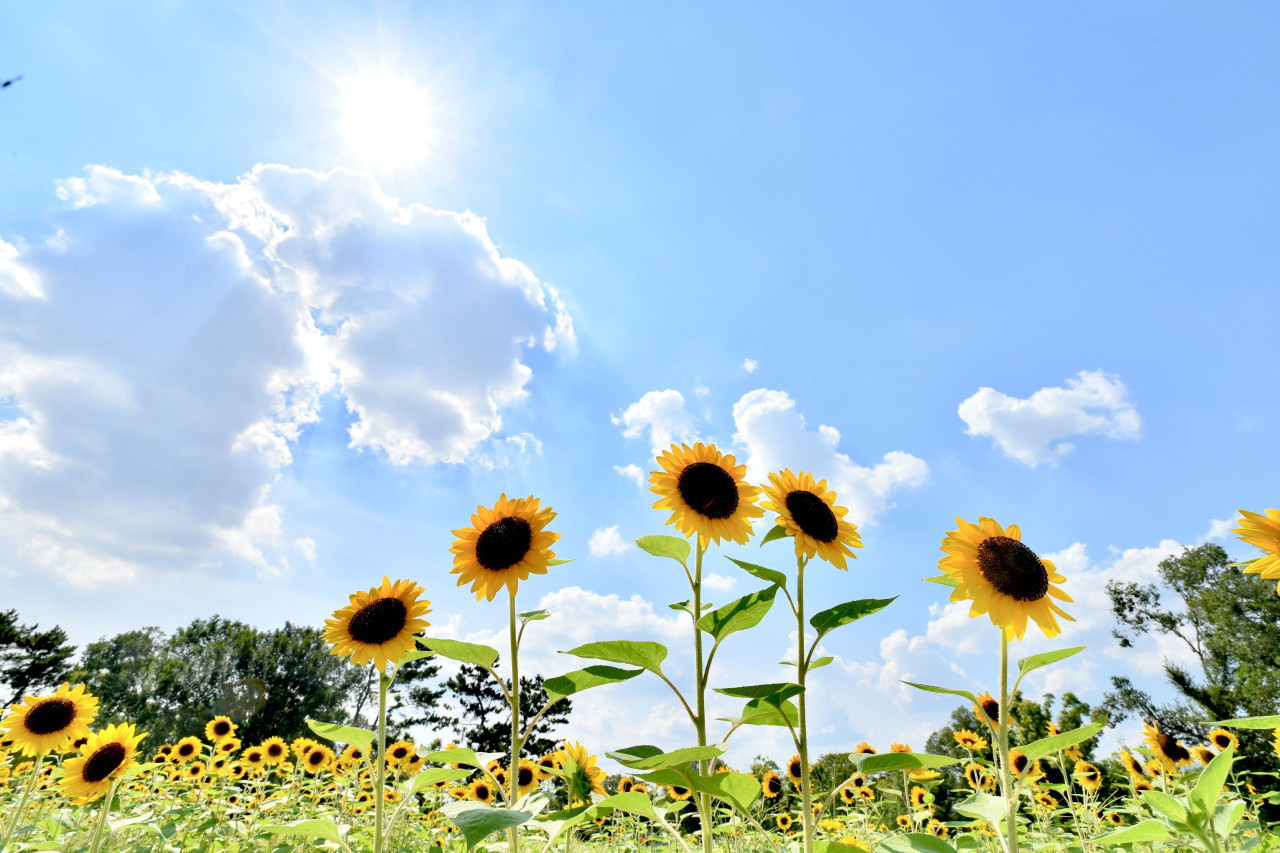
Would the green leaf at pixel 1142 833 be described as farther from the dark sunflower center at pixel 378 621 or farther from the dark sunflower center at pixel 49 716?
the dark sunflower center at pixel 49 716

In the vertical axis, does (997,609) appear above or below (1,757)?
above

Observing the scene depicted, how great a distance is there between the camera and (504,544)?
8.84 ft

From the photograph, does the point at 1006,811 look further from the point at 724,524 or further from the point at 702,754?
the point at 724,524

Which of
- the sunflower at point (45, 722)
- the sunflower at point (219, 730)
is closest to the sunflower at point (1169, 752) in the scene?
the sunflower at point (45, 722)

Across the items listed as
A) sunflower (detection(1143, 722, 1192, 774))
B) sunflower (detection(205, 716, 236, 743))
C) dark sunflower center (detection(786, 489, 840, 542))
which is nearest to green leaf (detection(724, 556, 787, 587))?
dark sunflower center (detection(786, 489, 840, 542))

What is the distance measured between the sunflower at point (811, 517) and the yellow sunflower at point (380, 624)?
5.91ft

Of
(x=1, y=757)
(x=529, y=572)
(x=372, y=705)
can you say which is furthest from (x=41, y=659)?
(x=529, y=572)

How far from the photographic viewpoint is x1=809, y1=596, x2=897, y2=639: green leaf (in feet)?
6.70

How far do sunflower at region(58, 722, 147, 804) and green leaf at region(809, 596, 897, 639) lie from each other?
4745 millimetres

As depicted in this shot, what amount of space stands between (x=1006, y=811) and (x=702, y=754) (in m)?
0.84

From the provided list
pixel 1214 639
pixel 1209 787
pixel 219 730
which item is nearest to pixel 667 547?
pixel 1209 787

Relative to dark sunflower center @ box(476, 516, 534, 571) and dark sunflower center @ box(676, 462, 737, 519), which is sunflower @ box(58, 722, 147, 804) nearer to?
dark sunflower center @ box(476, 516, 534, 571)

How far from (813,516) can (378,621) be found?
206 cm

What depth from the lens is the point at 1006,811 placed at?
66.6 inches
